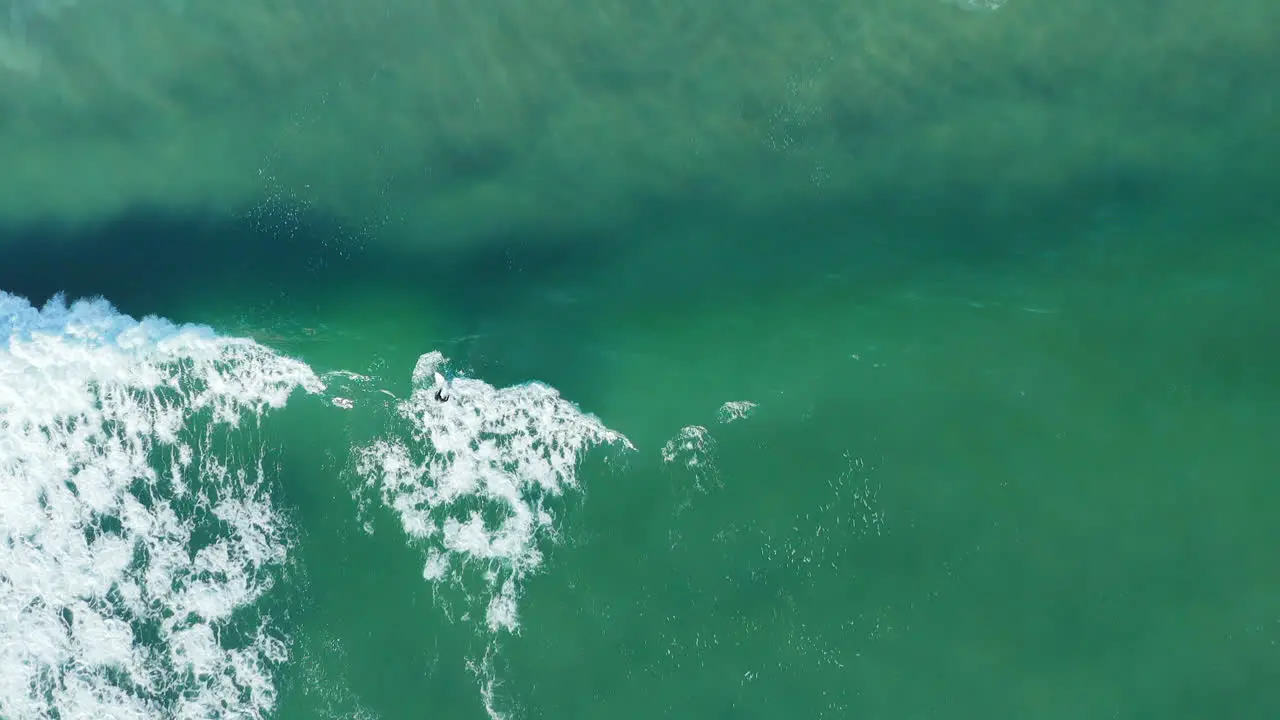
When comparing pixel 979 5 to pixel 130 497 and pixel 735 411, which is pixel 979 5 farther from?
pixel 130 497

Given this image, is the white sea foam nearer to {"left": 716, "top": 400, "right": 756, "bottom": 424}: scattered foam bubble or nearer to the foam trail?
{"left": 716, "top": 400, "right": 756, "bottom": 424}: scattered foam bubble

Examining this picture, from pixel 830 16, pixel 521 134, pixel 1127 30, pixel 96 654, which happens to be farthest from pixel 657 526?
pixel 1127 30

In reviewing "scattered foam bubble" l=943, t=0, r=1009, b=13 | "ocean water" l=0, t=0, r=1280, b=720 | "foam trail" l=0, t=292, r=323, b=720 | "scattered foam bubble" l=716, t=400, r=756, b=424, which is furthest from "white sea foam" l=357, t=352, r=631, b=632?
"scattered foam bubble" l=943, t=0, r=1009, b=13

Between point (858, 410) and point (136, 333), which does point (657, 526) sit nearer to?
point (858, 410)

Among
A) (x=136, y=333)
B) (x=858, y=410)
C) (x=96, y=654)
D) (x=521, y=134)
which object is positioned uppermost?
(x=521, y=134)

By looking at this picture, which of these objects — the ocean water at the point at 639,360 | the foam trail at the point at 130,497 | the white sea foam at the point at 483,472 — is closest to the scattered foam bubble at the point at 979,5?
the ocean water at the point at 639,360

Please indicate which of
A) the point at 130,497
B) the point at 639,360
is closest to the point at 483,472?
the point at 639,360
